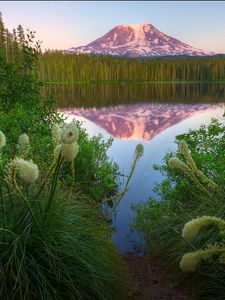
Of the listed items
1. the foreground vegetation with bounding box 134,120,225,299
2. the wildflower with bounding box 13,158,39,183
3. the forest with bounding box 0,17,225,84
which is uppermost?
the wildflower with bounding box 13,158,39,183

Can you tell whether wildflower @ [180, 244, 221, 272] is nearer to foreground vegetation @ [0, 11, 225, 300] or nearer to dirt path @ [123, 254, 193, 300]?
foreground vegetation @ [0, 11, 225, 300]

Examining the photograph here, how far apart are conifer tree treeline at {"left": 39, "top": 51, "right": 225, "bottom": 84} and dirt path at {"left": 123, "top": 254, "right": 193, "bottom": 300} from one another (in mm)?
154494

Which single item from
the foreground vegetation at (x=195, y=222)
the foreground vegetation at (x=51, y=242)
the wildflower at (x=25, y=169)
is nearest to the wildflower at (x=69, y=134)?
the foreground vegetation at (x=51, y=242)

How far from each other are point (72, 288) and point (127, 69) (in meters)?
170

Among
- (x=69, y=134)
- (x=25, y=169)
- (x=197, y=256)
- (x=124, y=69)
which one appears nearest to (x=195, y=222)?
(x=197, y=256)

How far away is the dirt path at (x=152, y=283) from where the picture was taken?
6301mm

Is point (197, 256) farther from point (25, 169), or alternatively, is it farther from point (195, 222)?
point (25, 169)

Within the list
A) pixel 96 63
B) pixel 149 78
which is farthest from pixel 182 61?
pixel 96 63

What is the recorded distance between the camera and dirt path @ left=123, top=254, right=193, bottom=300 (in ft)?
20.7

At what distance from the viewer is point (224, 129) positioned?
37.8 ft

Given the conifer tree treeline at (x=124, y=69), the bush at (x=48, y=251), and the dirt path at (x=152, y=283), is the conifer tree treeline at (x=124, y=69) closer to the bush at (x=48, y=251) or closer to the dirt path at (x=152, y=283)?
the dirt path at (x=152, y=283)

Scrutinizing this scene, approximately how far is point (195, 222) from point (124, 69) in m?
169

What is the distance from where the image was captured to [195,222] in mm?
4918

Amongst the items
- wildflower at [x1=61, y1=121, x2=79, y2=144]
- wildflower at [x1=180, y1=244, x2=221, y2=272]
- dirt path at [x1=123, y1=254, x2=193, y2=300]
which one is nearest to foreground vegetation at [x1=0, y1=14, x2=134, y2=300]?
wildflower at [x1=61, y1=121, x2=79, y2=144]
